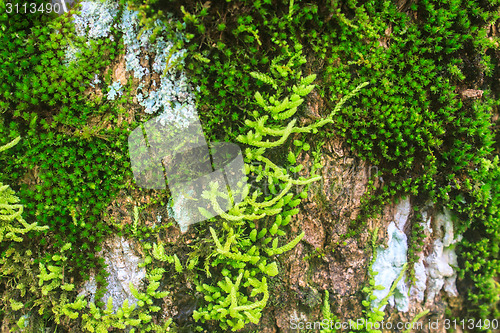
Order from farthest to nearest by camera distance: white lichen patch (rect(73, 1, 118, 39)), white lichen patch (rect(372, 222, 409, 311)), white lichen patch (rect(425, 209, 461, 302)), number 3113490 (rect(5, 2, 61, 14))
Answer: white lichen patch (rect(425, 209, 461, 302))
white lichen patch (rect(372, 222, 409, 311))
white lichen patch (rect(73, 1, 118, 39))
number 3113490 (rect(5, 2, 61, 14))

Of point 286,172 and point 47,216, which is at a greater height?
point 286,172

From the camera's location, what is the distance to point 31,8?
2.00 metres

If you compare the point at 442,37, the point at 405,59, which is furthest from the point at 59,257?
the point at 442,37

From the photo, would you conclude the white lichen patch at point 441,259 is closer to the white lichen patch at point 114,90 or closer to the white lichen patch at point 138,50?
the white lichen patch at point 138,50

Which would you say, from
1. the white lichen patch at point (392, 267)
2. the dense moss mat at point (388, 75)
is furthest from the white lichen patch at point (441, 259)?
the white lichen patch at point (392, 267)

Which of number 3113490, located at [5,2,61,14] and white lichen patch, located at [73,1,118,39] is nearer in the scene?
number 3113490, located at [5,2,61,14]

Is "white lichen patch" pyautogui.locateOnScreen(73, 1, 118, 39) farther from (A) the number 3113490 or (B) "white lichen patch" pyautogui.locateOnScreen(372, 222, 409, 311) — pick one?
(B) "white lichen patch" pyautogui.locateOnScreen(372, 222, 409, 311)

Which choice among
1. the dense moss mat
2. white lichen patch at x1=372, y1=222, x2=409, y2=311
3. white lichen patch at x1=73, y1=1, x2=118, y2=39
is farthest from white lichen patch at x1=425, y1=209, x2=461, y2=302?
white lichen patch at x1=73, y1=1, x2=118, y2=39

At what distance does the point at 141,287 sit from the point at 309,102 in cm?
209

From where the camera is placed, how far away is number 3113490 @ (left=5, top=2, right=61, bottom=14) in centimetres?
195

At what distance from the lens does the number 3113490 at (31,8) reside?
195 cm

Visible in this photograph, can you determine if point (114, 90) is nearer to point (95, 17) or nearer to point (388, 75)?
point (95, 17)

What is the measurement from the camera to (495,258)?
2.92 metres

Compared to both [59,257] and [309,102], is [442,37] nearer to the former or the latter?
[309,102]
